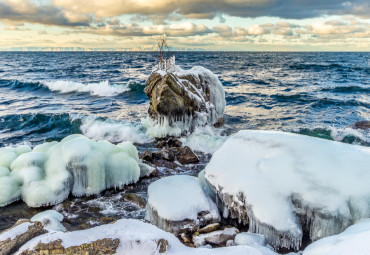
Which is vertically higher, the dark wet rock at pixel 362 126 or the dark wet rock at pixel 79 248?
the dark wet rock at pixel 79 248

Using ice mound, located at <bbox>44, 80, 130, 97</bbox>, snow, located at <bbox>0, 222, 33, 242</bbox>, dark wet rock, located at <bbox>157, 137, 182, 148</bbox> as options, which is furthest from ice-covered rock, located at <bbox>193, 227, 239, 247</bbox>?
ice mound, located at <bbox>44, 80, 130, 97</bbox>

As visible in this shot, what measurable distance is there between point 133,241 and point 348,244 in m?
2.31

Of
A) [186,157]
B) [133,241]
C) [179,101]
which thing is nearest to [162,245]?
[133,241]

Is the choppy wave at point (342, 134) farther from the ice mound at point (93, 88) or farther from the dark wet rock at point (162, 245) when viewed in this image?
the ice mound at point (93, 88)

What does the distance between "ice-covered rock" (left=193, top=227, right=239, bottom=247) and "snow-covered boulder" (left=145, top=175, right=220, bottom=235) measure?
21 centimetres

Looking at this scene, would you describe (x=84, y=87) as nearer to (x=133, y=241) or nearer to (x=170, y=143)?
(x=170, y=143)

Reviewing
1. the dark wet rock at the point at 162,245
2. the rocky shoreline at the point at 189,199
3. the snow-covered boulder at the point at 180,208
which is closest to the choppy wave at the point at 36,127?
the rocky shoreline at the point at 189,199

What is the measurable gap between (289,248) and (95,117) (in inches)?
447

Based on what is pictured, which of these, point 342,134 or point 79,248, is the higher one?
point 79,248

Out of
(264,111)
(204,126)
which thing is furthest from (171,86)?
(264,111)

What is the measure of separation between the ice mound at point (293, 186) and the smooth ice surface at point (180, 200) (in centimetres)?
28

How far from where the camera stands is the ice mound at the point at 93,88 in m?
21.7

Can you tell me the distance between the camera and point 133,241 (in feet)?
9.46

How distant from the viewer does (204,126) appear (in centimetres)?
1067
